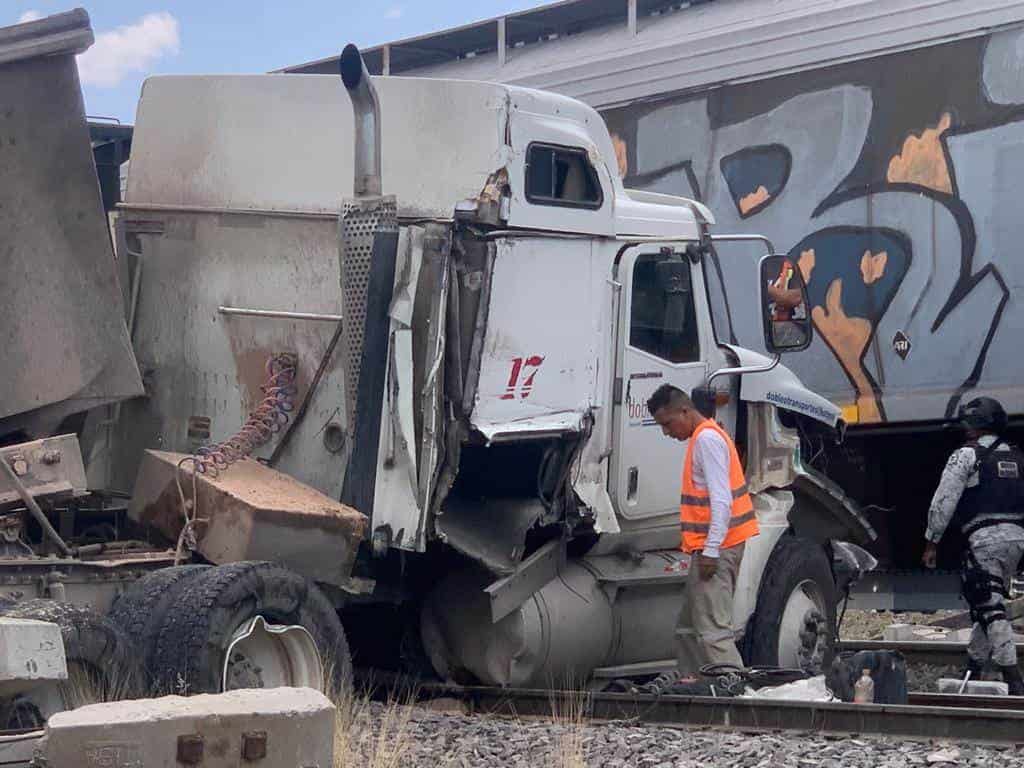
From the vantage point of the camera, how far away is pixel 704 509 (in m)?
→ 8.48

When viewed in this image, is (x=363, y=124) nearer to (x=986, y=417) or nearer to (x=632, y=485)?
(x=632, y=485)

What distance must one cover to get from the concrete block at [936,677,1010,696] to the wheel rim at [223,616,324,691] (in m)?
3.83

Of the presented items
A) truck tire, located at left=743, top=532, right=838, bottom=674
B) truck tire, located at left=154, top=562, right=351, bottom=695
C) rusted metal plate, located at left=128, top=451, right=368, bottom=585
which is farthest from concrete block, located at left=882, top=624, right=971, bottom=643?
truck tire, located at left=154, top=562, right=351, bottom=695

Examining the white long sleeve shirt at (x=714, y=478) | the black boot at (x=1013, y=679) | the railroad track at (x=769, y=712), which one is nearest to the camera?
the railroad track at (x=769, y=712)

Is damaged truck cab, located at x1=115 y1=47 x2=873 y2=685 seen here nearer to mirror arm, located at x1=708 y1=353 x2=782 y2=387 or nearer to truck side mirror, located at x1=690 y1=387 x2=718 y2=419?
mirror arm, located at x1=708 y1=353 x2=782 y2=387

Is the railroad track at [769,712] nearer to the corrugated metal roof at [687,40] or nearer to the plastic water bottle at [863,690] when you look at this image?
the plastic water bottle at [863,690]

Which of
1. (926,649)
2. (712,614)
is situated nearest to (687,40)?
(926,649)

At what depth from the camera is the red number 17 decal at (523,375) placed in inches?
305

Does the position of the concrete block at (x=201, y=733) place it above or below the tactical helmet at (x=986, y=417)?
below

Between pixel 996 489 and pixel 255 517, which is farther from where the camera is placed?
pixel 996 489

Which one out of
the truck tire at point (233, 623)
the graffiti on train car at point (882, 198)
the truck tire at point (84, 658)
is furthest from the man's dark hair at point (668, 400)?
the graffiti on train car at point (882, 198)

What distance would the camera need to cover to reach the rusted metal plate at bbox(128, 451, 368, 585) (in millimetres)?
6957

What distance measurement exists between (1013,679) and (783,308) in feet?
8.62

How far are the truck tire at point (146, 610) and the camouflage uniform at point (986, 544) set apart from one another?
4.91m
